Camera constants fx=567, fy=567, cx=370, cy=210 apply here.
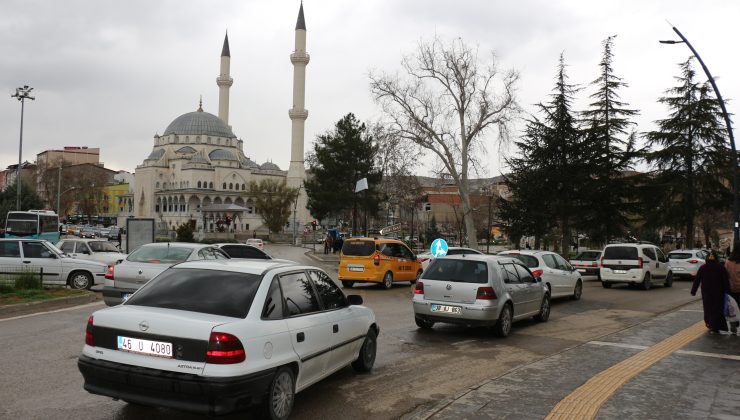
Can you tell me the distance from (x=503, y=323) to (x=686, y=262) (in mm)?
21335

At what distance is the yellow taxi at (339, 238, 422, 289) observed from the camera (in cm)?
1961

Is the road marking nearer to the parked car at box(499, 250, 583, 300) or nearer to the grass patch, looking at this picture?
the parked car at box(499, 250, 583, 300)

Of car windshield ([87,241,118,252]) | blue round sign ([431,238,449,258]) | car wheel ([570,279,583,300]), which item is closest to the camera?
car wheel ([570,279,583,300])

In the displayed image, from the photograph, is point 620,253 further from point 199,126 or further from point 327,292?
point 199,126

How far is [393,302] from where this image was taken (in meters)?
16.0

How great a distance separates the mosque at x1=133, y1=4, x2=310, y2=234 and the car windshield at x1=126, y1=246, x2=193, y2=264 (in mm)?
78923

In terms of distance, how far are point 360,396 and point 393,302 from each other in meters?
9.84

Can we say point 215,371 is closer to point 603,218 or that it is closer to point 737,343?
point 737,343

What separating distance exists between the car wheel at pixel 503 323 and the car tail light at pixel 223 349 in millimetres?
6580

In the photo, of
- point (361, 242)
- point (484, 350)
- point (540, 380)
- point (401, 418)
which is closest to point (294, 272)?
point (401, 418)

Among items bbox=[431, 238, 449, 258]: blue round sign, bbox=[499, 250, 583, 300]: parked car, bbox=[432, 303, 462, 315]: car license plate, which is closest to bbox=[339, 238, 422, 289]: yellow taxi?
bbox=[431, 238, 449, 258]: blue round sign

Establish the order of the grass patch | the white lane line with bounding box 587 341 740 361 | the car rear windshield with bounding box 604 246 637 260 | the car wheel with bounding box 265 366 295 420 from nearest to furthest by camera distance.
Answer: the car wheel with bounding box 265 366 295 420 < the white lane line with bounding box 587 341 740 361 < the grass patch < the car rear windshield with bounding box 604 246 637 260

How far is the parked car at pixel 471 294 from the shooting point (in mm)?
10016

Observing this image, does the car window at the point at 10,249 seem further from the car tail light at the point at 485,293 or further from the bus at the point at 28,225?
the bus at the point at 28,225
